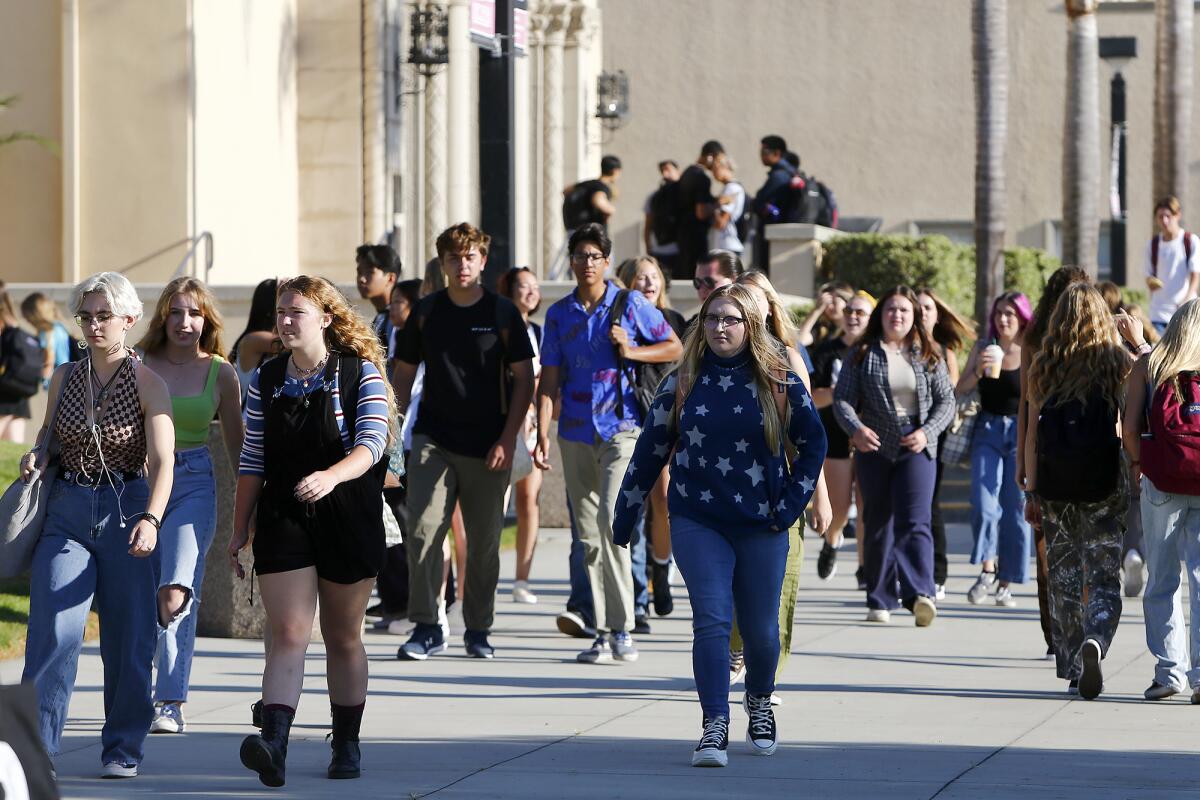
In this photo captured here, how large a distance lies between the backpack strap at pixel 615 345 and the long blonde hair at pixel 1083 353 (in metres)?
2.15

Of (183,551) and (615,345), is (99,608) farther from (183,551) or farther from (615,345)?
(615,345)

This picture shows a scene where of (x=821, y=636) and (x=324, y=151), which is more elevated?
(x=324, y=151)

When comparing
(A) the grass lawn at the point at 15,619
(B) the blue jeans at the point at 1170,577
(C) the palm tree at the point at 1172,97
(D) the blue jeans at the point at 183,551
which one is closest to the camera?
(D) the blue jeans at the point at 183,551

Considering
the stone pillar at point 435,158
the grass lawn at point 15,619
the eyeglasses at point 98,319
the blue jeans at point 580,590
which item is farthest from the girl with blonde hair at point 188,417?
the stone pillar at point 435,158

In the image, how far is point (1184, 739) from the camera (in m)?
8.12

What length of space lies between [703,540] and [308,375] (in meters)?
1.58

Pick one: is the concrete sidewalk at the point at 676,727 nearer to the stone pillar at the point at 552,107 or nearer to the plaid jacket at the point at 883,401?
the plaid jacket at the point at 883,401

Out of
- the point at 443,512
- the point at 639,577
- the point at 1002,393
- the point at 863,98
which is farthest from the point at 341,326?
the point at 863,98

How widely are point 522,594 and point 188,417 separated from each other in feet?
15.7

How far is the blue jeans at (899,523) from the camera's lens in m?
11.7

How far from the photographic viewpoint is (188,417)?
825cm

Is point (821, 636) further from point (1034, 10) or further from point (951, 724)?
point (1034, 10)

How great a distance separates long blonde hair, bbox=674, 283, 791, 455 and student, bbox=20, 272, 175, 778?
190cm

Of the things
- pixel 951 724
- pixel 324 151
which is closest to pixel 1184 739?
pixel 951 724
